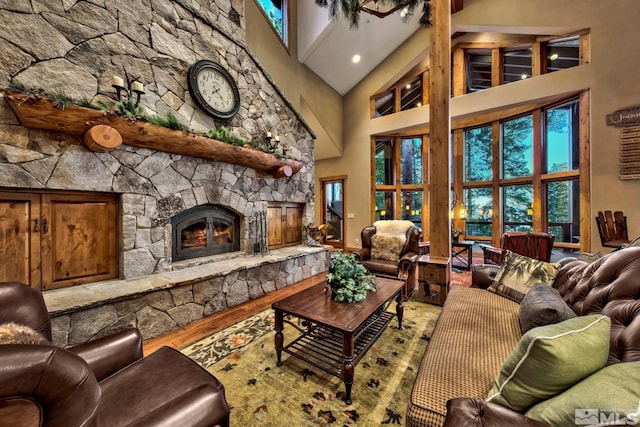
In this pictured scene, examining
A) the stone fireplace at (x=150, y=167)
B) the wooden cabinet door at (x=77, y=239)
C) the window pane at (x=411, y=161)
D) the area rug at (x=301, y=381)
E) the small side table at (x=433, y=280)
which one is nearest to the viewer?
the area rug at (x=301, y=381)

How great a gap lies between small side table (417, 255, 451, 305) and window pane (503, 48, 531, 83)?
479 centimetres

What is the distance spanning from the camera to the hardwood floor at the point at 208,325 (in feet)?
7.43

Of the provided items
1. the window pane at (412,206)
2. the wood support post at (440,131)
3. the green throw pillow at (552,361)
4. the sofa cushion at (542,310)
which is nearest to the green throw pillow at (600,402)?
the green throw pillow at (552,361)

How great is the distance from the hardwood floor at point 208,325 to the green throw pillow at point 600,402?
2502mm

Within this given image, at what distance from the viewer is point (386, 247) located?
12.4 feet

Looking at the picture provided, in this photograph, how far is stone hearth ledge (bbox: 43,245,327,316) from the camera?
1.98 meters

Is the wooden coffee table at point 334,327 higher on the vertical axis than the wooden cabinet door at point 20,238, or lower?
lower

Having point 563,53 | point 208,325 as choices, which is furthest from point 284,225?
point 563,53

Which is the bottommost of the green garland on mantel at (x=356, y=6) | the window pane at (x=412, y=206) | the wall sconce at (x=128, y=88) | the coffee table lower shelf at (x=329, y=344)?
the coffee table lower shelf at (x=329, y=344)

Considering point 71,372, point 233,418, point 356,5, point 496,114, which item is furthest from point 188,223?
point 496,114

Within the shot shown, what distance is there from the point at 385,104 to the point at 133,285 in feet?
Answer: 21.9

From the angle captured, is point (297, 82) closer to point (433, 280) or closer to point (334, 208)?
point (334, 208)

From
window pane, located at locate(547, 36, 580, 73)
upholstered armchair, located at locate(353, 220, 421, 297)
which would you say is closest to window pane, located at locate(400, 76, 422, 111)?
window pane, located at locate(547, 36, 580, 73)

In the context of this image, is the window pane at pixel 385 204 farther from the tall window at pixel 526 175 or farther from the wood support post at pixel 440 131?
the wood support post at pixel 440 131
